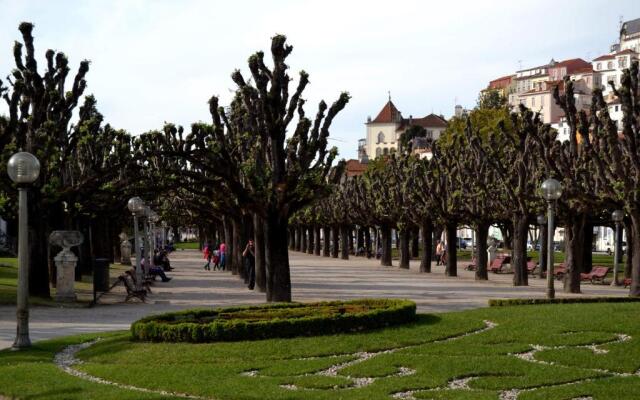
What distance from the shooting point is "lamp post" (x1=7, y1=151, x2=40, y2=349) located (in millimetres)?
16297

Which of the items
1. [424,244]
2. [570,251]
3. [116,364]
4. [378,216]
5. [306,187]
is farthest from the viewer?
[378,216]

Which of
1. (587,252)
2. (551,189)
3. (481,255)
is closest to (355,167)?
(587,252)

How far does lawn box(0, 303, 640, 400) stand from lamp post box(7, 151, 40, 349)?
0.47m

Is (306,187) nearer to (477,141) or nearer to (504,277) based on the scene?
(477,141)

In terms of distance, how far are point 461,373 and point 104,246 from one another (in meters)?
45.4

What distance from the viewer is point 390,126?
634 feet

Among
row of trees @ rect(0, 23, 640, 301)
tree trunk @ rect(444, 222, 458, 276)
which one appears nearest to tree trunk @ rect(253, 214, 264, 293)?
row of trees @ rect(0, 23, 640, 301)

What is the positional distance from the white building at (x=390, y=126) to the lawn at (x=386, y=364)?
6826 inches

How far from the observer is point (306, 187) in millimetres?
26469

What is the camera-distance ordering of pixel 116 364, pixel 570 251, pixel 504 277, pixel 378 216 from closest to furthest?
pixel 116 364 → pixel 570 251 → pixel 504 277 → pixel 378 216

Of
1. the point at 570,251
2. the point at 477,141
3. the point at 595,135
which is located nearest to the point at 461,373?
the point at 595,135

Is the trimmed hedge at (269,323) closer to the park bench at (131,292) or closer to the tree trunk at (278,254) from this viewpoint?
the tree trunk at (278,254)

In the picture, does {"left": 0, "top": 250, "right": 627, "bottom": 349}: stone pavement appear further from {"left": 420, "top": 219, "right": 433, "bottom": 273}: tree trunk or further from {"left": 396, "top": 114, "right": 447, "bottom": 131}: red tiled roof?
{"left": 396, "top": 114, "right": 447, "bottom": 131}: red tiled roof

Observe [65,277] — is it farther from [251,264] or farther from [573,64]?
[573,64]
